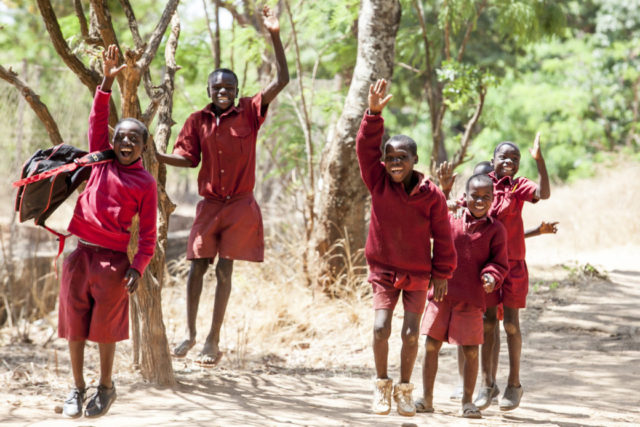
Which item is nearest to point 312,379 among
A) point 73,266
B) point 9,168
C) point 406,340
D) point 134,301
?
point 134,301

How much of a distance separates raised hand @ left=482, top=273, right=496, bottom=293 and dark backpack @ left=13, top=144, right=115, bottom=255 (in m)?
2.25

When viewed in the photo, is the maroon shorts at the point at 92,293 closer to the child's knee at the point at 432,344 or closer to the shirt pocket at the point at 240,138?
the shirt pocket at the point at 240,138

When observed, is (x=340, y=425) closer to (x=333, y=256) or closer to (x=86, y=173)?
(x=86, y=173)

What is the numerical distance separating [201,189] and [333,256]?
143 inches

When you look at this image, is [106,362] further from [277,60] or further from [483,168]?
[483,168]

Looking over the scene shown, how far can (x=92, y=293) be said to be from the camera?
4.20m

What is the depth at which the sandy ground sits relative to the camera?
4.99 meters

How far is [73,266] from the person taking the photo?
4.21 m

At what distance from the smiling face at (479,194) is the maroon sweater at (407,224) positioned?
1.03ft

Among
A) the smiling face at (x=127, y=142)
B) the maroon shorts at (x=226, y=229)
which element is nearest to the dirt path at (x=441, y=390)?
the maroon shorts at (x=226, y=229)

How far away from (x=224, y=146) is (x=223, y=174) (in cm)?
18

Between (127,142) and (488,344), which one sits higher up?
(127,142)

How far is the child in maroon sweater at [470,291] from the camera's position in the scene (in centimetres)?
478

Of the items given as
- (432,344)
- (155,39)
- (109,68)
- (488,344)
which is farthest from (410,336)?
(155,39)
